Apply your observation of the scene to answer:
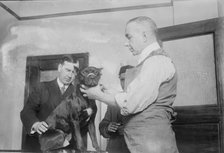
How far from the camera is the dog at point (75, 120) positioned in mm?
1162

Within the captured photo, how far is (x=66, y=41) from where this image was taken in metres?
1.29

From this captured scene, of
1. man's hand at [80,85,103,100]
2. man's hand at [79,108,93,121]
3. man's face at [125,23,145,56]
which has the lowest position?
man's hand at [79,108,93,121]

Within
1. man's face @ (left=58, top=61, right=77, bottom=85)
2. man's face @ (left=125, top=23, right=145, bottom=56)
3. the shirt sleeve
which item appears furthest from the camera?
man's face @ (left=58, top=61, right=77, bottom=85)

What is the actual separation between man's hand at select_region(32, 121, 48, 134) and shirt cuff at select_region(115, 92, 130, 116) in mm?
308

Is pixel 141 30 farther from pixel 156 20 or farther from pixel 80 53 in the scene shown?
pixel 80 53

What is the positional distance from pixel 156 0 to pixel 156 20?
81 millimetres

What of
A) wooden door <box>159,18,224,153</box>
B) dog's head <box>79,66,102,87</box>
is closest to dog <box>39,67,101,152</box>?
dog's head <box>79,66,102,87</box>

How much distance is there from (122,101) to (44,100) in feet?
1.13

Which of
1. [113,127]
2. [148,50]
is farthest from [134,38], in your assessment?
[113,127]

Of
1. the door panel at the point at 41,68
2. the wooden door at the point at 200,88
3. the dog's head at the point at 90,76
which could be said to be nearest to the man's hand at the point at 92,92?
the dog's head at the point at 90,76

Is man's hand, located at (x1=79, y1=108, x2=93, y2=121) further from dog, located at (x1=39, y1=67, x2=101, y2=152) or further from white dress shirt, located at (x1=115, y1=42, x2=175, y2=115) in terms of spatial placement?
white dress shirt, located at (x1=115, y1=42, x2=175, y2=115)

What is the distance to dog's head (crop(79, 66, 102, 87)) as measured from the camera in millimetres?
1150

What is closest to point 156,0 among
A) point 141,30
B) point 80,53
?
point 141,30

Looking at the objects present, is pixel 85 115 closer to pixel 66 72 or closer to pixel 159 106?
pixel 66 72
